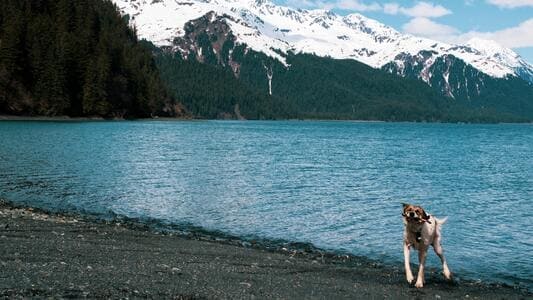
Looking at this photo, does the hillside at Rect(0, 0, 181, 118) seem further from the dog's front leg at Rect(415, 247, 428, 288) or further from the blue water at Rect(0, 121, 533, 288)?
the dog's front leg at Rect(415, 247, 428, 288)

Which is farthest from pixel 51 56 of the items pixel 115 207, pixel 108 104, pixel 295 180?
pixel 115 207

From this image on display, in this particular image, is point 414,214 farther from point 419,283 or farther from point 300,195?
point 300,195

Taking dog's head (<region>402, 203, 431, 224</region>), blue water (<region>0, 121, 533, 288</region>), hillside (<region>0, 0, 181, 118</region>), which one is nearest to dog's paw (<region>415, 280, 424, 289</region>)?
dog's head (<region>402, 203, 431, 224</region>)

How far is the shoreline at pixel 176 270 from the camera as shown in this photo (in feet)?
43.8

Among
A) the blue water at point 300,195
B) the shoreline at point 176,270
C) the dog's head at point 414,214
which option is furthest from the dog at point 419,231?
the blue water at point 300,195

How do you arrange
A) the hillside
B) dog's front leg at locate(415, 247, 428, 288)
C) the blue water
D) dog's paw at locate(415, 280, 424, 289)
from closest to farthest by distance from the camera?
dog's front leg at locate(415, 247, 428, 288)
dog's paw at locate(415, 280, 424, 289)
the blue water
the hillside

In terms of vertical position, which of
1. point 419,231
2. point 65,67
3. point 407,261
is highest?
point 65,67

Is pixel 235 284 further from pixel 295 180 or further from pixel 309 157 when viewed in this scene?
pixel 309 157

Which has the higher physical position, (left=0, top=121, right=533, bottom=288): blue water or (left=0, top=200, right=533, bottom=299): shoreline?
(left=0, top=200, right=533, bottom=299): shoreline

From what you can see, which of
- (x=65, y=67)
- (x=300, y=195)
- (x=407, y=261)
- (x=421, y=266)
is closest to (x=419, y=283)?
(x=421, y=266)

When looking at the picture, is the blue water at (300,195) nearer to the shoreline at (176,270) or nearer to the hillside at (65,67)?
the shoreline at (176,270)

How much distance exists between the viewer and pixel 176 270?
52.3ft

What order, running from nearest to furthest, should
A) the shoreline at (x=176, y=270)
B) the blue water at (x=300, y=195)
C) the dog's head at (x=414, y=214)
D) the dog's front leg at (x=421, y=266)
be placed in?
the shoreline at (x=176, y=270) < the dog's head at (x=414, y=214) < the dog's front leg at (x=421, y=266) < the blue water at (x=300, y=195)

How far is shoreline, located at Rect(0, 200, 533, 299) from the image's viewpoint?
43.8 ft
